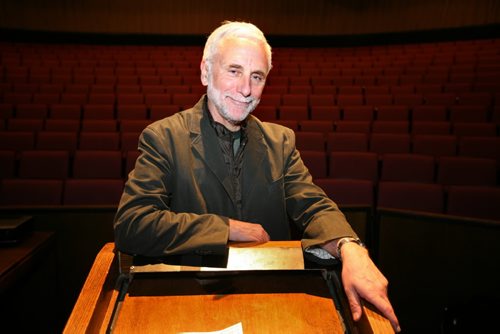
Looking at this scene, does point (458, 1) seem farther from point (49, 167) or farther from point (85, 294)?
point (85, 294)

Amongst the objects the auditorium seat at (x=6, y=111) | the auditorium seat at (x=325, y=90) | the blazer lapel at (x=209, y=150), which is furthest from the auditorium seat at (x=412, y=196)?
the auditorium seat at (x=6, y=111)

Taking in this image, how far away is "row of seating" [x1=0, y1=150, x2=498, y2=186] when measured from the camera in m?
1.29

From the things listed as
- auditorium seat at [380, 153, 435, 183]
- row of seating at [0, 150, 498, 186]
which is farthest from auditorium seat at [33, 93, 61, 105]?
auditorium seat at [380, 153, 435, 183]

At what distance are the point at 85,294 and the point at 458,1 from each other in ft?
15.2

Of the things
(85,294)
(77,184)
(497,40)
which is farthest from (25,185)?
(497,40)

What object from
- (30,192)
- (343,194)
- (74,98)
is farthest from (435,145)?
(74,98)

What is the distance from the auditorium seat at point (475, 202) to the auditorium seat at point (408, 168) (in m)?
0.20

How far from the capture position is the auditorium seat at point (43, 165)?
52.1 inches

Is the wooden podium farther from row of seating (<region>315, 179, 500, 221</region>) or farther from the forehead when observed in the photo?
row of seating (<region>315, 179, 500, 221</region>)

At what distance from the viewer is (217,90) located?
486 mm

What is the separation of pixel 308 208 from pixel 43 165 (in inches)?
45.3

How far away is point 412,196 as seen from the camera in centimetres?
115

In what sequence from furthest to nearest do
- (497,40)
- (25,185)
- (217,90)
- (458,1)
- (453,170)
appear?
(458,1)
(497,40)
(453,170)
(25,185)
(217,90)

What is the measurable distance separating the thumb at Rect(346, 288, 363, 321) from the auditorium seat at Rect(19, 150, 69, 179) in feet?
4.13
